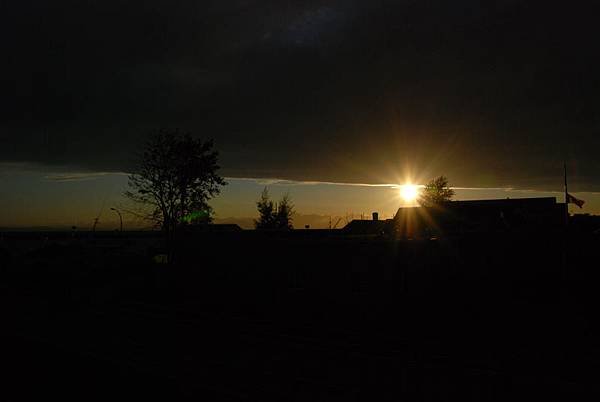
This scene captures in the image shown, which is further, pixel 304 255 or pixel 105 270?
pixel 105 270

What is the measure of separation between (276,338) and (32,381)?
9528 millimetres

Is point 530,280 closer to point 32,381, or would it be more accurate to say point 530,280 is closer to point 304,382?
point 304,382

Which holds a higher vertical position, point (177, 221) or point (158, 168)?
point (158, 168)

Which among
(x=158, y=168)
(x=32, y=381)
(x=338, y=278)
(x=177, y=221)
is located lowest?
(x=32, y=381)

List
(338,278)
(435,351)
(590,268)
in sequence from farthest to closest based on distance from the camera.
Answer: (338,278), (590,268), (435,351)

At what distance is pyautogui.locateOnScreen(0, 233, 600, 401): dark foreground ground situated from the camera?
16.7 meters

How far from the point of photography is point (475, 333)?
80.3 ft

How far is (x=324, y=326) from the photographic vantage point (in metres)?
27.5

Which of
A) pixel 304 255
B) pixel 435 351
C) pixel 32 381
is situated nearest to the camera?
pixel 32 381

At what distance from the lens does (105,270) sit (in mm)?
61250

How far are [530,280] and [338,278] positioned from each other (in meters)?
10.8

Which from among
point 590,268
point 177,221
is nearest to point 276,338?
point 590,268

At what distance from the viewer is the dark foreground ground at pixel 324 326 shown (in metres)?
16.7

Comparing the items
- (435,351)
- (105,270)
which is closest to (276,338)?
(435,351)
